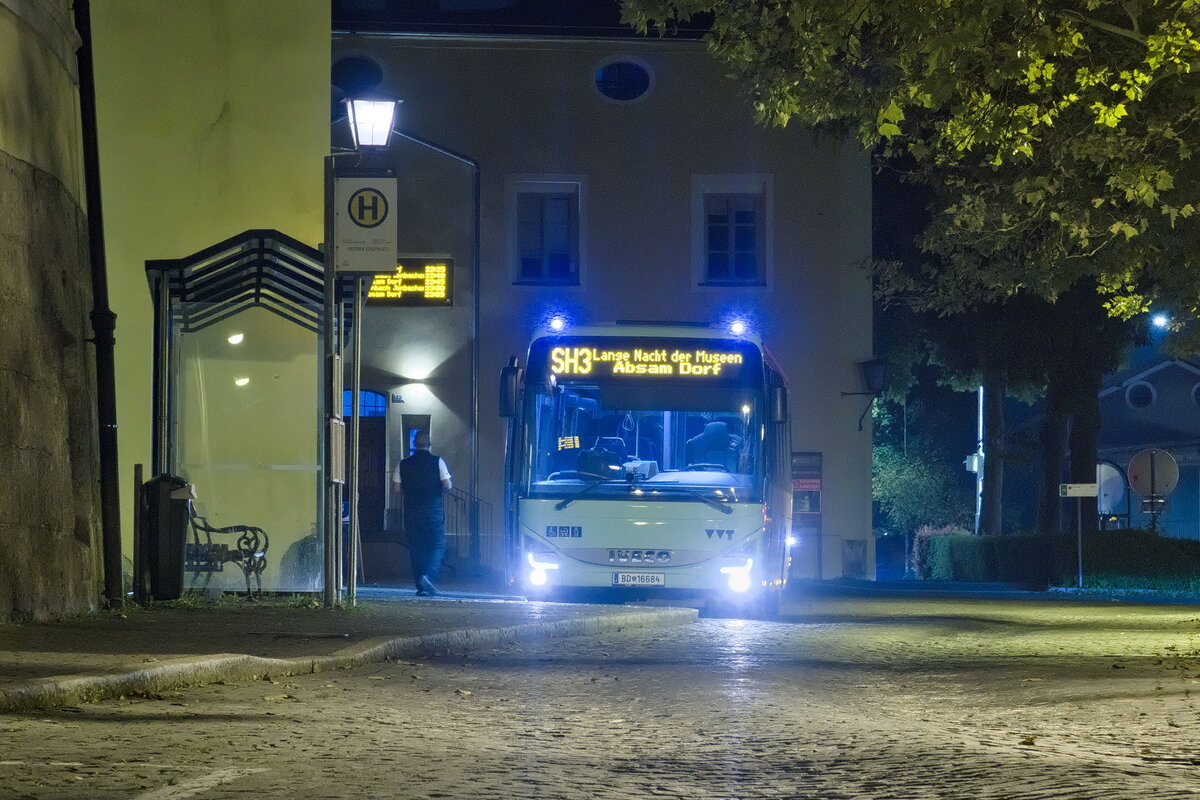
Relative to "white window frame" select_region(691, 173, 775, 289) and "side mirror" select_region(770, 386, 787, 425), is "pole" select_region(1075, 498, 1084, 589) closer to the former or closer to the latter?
"white window frame" select_region(691, 173, 775, 289)

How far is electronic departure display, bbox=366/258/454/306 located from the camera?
1299 inches

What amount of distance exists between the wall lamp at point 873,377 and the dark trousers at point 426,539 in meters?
14.6

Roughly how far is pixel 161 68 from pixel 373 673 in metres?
9.46

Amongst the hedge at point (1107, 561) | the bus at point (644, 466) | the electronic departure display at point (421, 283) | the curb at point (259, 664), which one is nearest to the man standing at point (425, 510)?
the bus at point (644, 466)

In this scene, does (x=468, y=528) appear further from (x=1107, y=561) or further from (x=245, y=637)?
(x=245, y=637)

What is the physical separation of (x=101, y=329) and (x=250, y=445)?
8.07 feet

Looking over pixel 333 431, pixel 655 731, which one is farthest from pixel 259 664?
A: pixel 333 431

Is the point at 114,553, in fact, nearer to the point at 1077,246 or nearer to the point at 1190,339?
the point at 1077,246

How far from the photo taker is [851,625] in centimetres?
1759

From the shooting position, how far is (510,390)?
1783 cm

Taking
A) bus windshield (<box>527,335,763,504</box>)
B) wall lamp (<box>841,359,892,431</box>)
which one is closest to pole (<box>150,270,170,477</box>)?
bus windshield (<box>527,335,763,504</box>)

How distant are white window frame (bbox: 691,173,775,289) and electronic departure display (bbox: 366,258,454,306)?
186 inches

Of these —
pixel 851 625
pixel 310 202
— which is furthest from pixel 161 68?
pixel 851 625

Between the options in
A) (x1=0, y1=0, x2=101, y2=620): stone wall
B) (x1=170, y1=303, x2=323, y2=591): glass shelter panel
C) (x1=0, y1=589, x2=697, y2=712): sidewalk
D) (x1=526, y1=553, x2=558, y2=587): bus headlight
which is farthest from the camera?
(x1=526, y1=553, x2=558, y2=587): bus headlight
